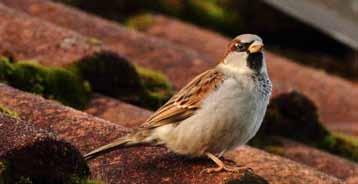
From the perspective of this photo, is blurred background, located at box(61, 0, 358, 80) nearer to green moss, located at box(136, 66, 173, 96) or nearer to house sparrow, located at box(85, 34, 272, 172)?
green moss, located at box(136, 66, 173, 96)

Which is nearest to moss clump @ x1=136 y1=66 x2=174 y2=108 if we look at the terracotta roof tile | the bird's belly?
the terracotta roof tile

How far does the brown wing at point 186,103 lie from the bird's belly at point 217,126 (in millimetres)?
39

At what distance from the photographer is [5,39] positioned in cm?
564

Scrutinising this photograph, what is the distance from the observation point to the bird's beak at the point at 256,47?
4.77m

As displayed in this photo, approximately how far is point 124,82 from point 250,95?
1.15 meters

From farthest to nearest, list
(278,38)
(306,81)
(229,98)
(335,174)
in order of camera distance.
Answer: (278,38) → (306,81) → (335,174) → (229,98)

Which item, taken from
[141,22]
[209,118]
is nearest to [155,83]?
[209,118]

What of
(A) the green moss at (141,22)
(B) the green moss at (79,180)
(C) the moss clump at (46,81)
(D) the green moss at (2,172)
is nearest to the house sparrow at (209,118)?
(B) the green moss at (79,180)

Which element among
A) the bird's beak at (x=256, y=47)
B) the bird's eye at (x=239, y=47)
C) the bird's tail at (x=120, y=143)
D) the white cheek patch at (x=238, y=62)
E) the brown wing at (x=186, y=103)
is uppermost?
the bird's beak at (x=256, y=47)

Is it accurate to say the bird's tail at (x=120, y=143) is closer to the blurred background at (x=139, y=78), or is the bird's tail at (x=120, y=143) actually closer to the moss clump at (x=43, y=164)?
the blurred background at (x=139, y=78)

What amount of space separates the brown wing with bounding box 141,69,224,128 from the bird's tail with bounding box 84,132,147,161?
0.39 ft

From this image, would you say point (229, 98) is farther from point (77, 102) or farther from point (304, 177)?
point (77, 102)

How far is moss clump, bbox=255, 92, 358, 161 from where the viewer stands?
575cm

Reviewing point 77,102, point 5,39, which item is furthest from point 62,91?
point 5,39
